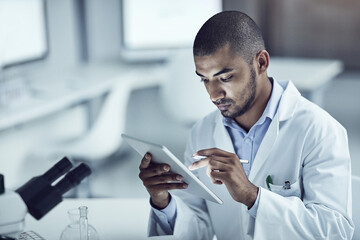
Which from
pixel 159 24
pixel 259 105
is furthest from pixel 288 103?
pixel 159 24

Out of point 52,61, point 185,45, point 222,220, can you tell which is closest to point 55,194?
point 222,220

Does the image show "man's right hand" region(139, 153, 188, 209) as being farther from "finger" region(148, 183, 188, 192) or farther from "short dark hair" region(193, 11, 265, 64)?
"short dark hair" region(193, 11, 265, 64)

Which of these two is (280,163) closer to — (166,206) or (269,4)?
(166,206)

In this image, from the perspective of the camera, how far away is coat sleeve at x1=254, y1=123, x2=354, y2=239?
121 centimetres

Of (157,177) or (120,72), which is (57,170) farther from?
(120,72)

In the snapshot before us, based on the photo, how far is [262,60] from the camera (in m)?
1.38

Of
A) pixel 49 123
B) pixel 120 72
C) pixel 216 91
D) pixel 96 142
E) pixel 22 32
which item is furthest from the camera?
pixel 120 72

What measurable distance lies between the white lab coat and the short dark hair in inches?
6.3

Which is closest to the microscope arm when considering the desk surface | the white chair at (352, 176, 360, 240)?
the desk surface

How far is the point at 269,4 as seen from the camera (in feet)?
16.0

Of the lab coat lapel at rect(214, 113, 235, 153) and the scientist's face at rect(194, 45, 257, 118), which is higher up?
the scientist's face at rect(194, 45, 257, 118)

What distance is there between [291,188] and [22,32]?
2.10m

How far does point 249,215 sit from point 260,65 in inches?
14.3

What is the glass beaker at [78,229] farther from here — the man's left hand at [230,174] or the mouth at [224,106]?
the mouth at [224,106]
